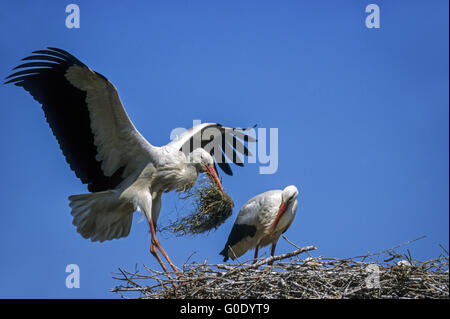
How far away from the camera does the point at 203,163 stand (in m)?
5.84

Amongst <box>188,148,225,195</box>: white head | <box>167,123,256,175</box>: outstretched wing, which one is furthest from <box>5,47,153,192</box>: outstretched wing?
<box>167,123,256,175</box>: outstretched wing

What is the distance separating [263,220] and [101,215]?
1791 millimetres

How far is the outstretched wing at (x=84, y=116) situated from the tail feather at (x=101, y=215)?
0.60 feet

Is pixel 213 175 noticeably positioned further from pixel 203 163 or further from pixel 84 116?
pixel 84 116

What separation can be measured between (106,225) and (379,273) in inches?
113

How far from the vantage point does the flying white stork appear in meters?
5.35

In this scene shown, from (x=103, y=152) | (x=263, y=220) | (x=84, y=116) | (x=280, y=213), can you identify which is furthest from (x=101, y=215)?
(x=280, y=213)

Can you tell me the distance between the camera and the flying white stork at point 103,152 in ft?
17.5

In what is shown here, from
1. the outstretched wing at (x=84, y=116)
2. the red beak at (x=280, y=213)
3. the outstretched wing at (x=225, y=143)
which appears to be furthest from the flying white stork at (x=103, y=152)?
the red beak at (x=280, y=213)

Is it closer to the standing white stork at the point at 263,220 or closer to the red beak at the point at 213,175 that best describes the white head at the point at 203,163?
the red beak at the point at 213,175

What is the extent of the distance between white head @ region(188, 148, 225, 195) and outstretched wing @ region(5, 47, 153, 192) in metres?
0.49

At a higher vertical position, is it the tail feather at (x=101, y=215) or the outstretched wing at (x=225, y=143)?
the outstretched wing at (x=225, y=143)

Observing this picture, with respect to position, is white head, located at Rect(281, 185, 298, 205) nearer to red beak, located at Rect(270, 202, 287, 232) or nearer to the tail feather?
red beak, located at Rect(270, 202, 287, 232)
